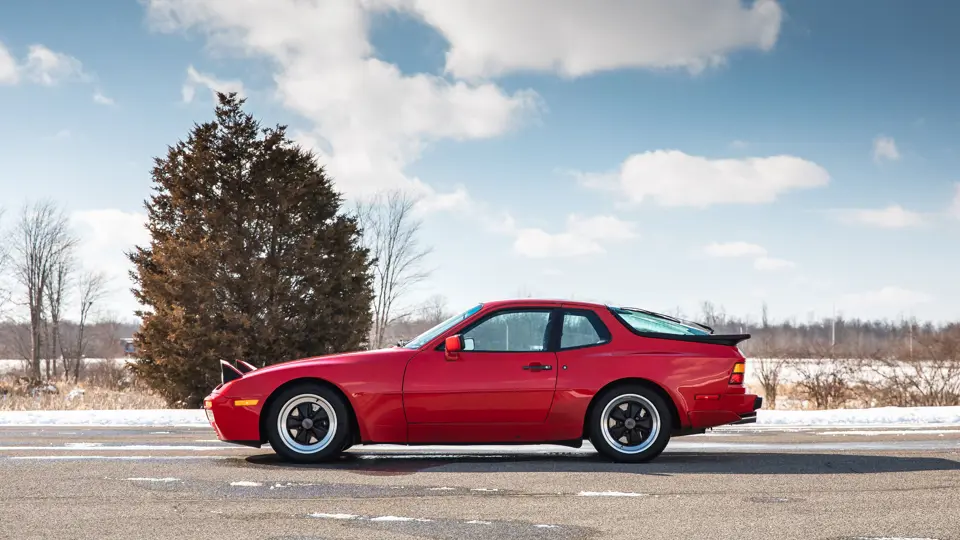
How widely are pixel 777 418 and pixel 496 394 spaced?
719 cm

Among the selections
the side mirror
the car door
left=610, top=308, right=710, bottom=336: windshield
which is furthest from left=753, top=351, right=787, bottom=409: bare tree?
the side mirror

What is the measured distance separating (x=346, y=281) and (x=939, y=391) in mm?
13700

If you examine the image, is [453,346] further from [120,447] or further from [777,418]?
[777,418]

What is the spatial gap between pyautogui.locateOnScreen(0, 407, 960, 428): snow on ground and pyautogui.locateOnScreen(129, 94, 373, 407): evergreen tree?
7.57 metres

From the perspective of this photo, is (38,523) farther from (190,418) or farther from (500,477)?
(190,418)

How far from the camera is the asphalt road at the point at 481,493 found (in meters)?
5.23

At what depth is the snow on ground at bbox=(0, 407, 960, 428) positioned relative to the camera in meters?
13.1

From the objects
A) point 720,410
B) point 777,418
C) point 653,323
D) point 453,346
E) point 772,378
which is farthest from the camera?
point 772,378

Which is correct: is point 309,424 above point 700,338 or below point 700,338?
below

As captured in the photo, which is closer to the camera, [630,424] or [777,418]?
[630,424]

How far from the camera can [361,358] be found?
26.8 ft

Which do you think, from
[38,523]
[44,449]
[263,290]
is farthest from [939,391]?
[38,523]

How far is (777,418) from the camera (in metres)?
13.7

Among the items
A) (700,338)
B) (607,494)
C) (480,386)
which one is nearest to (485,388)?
(480,386)
